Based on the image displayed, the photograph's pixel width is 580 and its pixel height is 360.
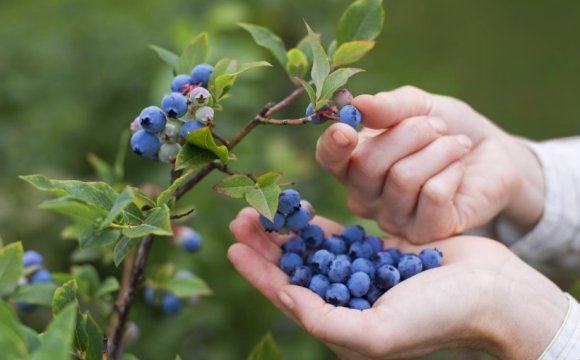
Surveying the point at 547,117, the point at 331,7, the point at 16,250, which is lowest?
the point at 547,117

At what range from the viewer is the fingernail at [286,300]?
3.51ft

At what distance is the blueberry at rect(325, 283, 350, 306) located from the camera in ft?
3.55

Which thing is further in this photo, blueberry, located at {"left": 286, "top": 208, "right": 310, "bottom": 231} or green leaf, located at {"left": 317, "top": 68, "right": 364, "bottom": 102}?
blueberry, located at {"left": 286, "top": 208, "right": 310, "bottom": 231}

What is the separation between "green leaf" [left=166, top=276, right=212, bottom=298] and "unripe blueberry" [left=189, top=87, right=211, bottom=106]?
479 mm

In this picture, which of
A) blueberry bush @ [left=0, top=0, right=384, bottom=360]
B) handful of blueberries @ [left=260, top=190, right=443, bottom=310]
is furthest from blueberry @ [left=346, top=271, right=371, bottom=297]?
blueberry bush @ [left=0, top=0, right=384, bottom=360]

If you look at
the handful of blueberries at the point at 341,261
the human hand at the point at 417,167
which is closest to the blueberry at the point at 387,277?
the handful of blueberries at the point at 341,261

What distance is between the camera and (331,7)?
9.40 ft

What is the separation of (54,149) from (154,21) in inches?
41.2

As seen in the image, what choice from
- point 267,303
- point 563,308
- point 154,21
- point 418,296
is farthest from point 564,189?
point 154,21

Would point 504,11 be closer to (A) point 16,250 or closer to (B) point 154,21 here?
(B) point 154,21

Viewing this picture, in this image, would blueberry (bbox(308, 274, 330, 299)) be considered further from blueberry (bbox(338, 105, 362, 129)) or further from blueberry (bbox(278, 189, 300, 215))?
blueberry (bbox(338, 105, 362, 129))

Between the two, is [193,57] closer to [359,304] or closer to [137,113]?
[359,304]

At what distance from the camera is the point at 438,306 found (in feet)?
3.48

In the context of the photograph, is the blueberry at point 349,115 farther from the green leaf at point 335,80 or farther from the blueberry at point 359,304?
the blueberry at point 359,304
